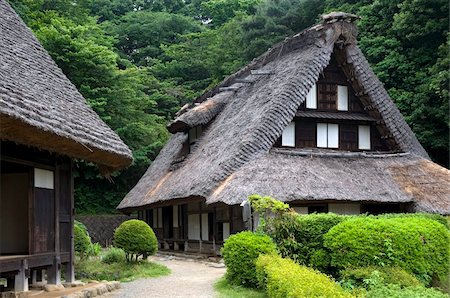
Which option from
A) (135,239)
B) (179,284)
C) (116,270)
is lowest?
(116,270)

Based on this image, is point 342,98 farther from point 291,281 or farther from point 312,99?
point 291,281

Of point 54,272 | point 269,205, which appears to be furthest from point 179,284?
point 54,272

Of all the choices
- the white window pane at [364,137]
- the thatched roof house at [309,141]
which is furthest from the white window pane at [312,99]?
the white window pane at [364,137]

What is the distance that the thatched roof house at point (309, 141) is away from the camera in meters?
19.2

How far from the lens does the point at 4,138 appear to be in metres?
9.19

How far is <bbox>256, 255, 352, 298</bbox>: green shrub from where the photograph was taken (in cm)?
742

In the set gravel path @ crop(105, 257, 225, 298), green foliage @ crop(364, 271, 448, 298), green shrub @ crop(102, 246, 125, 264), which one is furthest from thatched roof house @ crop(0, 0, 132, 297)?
green foliage @ crop(364, 271, 448, 298)

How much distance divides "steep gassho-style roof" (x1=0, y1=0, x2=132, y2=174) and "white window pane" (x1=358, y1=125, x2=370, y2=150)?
→ 12914mm

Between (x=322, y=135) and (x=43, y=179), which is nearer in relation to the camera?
(x=43, y=179)

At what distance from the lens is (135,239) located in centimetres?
1738

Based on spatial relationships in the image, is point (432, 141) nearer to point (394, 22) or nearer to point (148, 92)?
point (394, 22)

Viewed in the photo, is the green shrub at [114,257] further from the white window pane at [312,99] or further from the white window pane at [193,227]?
the white window pane at [312,99]

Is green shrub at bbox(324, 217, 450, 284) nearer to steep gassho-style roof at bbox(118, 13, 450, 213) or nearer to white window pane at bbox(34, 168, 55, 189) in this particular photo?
steep gassho-style roof at bbox(118, 13, 450, 213)

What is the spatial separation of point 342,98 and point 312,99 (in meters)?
1.48
